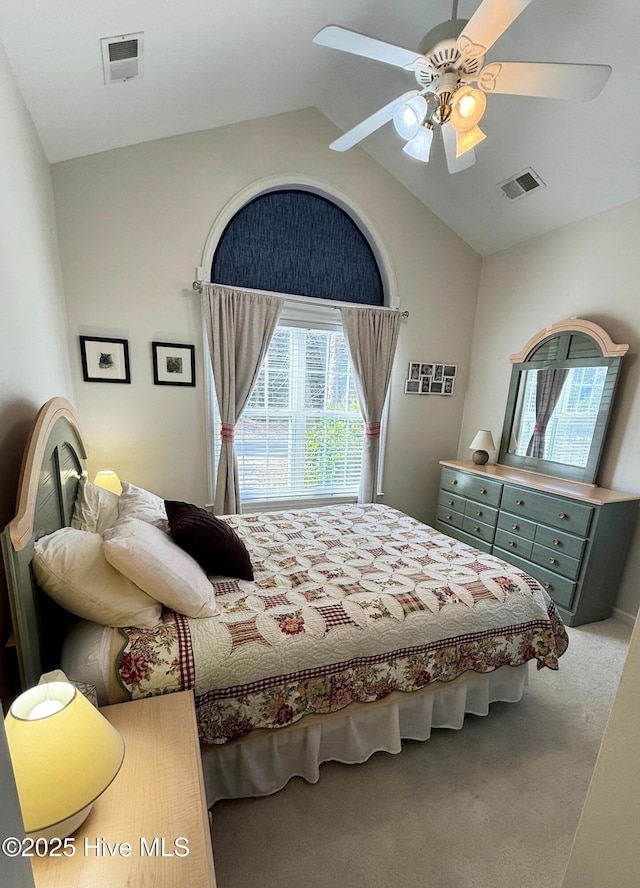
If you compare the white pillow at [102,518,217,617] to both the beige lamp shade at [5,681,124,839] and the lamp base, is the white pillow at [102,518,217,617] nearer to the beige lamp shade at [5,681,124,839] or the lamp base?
the beige lamp shade at [5,681,124,839]

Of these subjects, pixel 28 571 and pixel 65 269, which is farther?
pixel 65 269

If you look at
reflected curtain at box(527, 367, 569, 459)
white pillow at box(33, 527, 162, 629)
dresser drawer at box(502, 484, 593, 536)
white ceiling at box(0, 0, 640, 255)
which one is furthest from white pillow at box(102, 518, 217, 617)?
reflected curtain at box(527, 367, 569, 459)

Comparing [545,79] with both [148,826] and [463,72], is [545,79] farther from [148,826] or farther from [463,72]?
[148,826]

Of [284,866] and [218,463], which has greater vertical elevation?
[218,463]

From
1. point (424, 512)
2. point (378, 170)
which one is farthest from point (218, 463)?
point (378, 170)

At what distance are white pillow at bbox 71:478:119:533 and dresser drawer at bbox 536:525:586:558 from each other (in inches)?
107

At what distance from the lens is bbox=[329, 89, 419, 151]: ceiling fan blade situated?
1646mm

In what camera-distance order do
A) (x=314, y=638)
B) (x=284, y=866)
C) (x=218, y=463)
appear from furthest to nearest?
(x=218, y=463) < (x=314, y=638) < (x=284, y=866)

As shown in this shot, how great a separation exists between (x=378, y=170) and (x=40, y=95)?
2414mm

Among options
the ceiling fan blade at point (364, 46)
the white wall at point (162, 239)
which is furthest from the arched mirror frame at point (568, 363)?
the ceiling fan blade at point (364, 46)

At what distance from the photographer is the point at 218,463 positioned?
302 centimetres

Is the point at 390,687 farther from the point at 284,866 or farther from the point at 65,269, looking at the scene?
the point at 65,269

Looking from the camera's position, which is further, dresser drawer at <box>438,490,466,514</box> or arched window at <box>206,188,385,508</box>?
dresser drawer at <box>438,490,466,514</box>

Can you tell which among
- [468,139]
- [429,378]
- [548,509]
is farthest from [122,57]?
[548,509]
